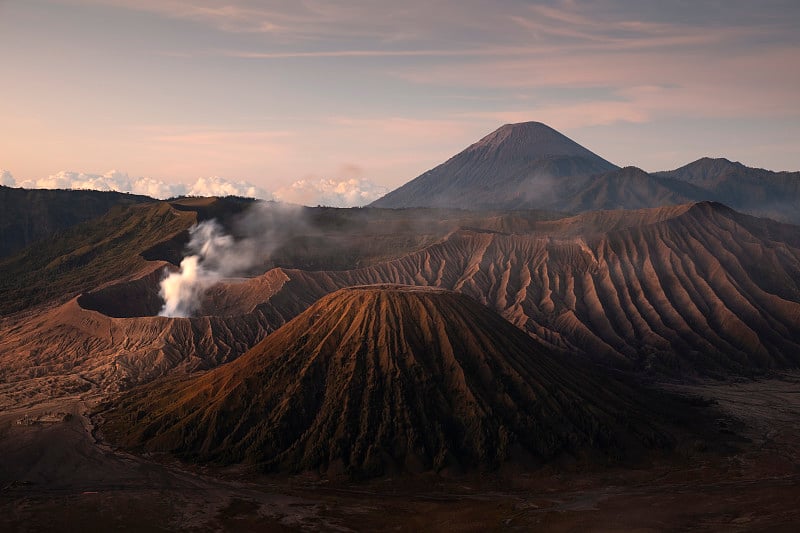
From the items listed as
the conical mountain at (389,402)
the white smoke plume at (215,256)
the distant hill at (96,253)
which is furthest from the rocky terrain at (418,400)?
the distant hill at (96,253)

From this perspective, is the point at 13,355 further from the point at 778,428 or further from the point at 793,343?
the point at 793,343

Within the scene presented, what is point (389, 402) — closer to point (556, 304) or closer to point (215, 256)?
point (556, 304)

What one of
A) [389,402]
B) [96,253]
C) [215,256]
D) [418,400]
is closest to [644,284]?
[418,400]

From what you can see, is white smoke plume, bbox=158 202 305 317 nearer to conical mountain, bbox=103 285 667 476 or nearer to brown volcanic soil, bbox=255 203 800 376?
brown volcanic soil, bbox=255 203 800 376

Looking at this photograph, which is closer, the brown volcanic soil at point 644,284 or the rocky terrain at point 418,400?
the rocky terrain at point 418,400

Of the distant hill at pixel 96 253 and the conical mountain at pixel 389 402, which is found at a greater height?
the distant hill at pixel 96 253

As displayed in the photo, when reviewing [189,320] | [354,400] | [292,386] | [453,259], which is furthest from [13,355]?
[453,259]

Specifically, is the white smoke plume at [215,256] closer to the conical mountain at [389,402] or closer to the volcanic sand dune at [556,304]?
the volcanic sand dune at [556,304]
